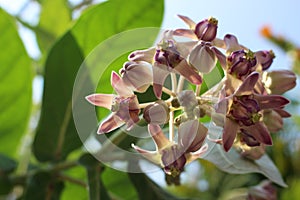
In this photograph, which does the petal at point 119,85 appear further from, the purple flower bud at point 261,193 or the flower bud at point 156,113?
the purple flower bud at point 261,193

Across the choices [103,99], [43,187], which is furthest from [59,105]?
[103,99]

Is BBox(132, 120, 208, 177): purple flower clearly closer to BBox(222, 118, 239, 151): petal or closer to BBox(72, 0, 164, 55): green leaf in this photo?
BBox(222, 118, 239, 151): petal

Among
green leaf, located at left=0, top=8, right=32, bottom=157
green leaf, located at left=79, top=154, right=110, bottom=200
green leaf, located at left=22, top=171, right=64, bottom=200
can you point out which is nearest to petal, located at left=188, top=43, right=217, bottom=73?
green leaf, located at left=79, top=154, right=110, bottom=200

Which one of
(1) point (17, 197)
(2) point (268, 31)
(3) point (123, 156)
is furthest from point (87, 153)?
(2) point (268, 31)

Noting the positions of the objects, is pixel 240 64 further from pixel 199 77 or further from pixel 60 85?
pixel 60 85

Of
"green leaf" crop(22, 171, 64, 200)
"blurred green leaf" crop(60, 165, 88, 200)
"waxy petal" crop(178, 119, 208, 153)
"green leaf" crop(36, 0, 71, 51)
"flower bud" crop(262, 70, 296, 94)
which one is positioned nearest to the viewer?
"waxy petal" crop(178, 119, 208, 153)

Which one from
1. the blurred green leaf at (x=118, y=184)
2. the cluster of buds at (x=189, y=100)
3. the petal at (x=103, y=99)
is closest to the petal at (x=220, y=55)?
the cluster of buds at (x=189, y=100)
